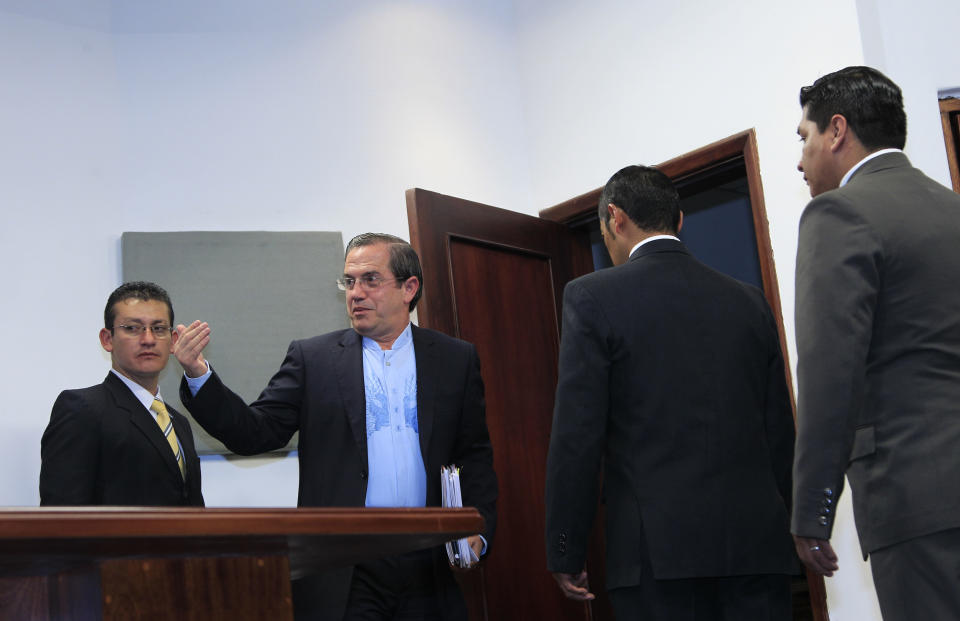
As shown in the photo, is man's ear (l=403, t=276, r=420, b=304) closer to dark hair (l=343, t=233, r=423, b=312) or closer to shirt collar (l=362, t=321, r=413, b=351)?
dark hair (l=343, t=233, r=423, b=312)

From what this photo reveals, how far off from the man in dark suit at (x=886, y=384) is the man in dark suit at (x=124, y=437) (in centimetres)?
178

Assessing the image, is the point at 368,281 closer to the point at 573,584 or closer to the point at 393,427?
the point at 393,427

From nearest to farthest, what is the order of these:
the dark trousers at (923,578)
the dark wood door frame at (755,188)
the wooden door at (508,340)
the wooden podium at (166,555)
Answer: the wooden podium at (166,555) → the dark trousers at (923,578) → the dark wood door frame at (755,188) → the wooden door at (508,340)

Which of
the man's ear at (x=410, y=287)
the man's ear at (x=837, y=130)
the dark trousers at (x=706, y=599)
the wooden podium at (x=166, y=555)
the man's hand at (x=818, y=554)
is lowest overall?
the dark trousers at (x=706, y=599)

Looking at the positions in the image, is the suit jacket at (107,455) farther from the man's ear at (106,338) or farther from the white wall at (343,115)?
the white wall at (343,115)

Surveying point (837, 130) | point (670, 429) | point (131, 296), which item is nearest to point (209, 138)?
point (131, 296)

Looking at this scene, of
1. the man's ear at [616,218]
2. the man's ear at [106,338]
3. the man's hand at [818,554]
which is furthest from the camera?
the man's ear at [106,338]

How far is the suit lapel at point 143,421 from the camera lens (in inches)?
111

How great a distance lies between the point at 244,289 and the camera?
3963 millimetres

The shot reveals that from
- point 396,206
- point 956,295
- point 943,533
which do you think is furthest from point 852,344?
point 396,206

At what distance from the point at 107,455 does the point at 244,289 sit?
4.34ft

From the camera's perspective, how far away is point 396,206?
14.3 ft

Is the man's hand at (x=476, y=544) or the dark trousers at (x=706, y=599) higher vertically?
the man's hand at (x=476, y=544)

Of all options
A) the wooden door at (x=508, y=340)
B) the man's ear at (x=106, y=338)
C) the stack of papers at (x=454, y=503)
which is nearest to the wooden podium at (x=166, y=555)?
the stack of papers at (x=454, y=503)
